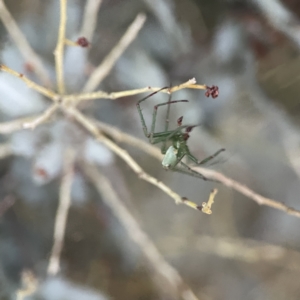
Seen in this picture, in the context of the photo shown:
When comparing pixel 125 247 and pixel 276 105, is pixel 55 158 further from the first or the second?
pixel 276 105

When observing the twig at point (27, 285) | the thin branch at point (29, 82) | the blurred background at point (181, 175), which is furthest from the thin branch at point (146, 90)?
the twig at point (27, 285)

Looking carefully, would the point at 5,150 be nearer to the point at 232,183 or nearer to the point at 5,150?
the point at 5,150

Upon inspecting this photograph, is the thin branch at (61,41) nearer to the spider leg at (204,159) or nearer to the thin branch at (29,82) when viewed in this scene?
the thin branch at (29,82)

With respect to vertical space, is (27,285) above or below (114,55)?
below

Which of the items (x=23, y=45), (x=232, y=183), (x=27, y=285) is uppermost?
(x=23, y=45)

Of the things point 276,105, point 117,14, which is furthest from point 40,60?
point 276,105

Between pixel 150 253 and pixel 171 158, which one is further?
pixel 150 253

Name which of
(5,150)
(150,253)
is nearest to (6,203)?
(5,150)
